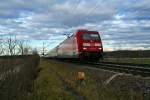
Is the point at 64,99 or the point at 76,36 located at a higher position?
the point at 76,36

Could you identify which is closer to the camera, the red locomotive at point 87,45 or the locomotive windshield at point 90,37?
the red locomotive at point 87,45

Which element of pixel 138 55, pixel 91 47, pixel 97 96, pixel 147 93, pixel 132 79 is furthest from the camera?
pixel 138 55

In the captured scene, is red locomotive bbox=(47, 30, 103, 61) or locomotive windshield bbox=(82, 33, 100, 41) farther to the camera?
locomotive windshield bbox=(82, 33, 100, 41)

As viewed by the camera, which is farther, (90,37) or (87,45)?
(90,37)

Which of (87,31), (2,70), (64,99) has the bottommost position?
(64,99)

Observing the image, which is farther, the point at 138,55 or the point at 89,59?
the point at 138,55

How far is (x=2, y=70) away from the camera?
12.9m

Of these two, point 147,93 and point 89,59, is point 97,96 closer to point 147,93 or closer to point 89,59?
point 147,93

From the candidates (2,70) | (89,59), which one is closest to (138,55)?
(89,59)

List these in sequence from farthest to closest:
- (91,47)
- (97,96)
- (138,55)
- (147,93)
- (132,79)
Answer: (138,55) → (91,47) → (132,79) → (97,96) → (147,93)

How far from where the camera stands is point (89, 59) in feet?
138

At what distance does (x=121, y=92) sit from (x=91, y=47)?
2741cm

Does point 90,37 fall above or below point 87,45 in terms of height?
above

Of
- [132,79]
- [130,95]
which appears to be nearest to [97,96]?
[130,95]
